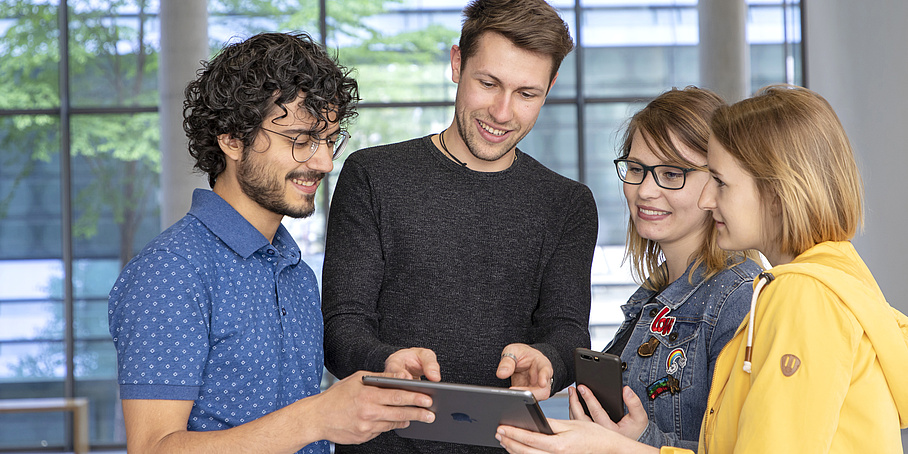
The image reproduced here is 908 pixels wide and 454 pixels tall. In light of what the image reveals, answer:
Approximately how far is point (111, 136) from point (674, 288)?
6.37 m

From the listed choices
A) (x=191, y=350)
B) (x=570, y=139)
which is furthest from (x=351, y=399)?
(x=570, y=139)

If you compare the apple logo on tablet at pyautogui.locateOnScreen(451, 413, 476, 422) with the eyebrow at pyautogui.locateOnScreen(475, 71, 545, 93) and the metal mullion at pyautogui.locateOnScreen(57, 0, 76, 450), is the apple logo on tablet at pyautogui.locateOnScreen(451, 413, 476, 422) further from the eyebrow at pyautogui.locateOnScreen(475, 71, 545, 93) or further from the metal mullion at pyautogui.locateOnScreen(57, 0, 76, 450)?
the metal mullion at pyautogui.locateOnScreen(57, 0, 76, 450)

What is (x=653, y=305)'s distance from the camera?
1.97 metres

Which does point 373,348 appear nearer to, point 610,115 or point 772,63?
point 610,115

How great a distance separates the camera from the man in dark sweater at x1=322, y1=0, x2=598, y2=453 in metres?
2.00

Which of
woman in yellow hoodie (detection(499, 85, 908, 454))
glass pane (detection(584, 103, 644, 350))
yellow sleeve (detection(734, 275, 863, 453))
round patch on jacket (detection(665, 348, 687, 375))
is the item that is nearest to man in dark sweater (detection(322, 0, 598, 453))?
round patch on jacket (detection(665, 348, 687, 375))

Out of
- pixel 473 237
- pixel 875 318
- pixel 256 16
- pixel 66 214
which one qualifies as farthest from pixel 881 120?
pixel 66 214

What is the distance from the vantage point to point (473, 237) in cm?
207

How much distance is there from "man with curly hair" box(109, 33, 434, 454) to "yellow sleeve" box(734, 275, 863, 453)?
1.95 ft

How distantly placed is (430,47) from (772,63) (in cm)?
332

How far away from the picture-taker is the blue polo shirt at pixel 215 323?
1.40 meters

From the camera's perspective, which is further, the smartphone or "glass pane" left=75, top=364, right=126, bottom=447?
"glass pane" left=75, top=364, right=126, bottom=447

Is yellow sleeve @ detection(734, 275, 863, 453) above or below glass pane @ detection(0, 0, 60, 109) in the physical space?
below

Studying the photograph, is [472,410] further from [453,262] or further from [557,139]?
[557,139]
